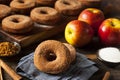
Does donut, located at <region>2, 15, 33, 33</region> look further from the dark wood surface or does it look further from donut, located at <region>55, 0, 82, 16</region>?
donut, located at <region>55, 0, 82, 16</region>

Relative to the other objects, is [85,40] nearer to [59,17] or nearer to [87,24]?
[87,24]

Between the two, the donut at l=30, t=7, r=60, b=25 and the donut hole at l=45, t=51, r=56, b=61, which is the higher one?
the donut at l=30, t=7, r=60, b=25

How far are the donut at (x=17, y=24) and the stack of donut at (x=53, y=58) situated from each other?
182 millimetres

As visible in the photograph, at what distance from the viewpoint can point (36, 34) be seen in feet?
2.95

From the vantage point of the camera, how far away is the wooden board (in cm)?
87

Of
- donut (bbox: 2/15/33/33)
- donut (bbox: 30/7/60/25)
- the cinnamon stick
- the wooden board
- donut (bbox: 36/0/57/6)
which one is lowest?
the cinnamon stick

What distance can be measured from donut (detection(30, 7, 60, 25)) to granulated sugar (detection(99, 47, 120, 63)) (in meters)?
0.23

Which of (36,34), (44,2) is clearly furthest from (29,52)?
(44,2)

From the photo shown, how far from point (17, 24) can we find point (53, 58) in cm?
23

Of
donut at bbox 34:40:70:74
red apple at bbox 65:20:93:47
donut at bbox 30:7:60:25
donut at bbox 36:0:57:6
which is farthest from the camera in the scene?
donut at bbox 36:0:57:6

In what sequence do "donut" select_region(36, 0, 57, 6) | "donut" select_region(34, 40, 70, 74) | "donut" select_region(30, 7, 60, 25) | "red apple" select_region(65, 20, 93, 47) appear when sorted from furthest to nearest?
"donut" select_region(36, 0, 57, 6), "donut" select_region(30, 7, 60, 25), "red apple" select_region(65, 20, 93, 47), "donut" select_region(34, 40, 70, 74)

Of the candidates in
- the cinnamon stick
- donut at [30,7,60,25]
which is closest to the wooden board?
donut at [30,7,60,25]

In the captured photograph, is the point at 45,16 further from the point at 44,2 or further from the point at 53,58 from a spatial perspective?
the point at 53,58

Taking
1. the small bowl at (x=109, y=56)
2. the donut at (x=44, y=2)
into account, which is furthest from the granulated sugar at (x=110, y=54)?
the donut at (x=44, y=2)
